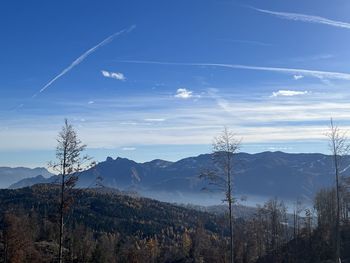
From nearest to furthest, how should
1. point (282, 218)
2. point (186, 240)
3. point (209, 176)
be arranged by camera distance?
point (209, 176) → point (282, 218) → point (186, 240)

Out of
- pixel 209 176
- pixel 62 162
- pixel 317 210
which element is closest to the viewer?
pixel 62 162

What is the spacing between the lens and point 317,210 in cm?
11656

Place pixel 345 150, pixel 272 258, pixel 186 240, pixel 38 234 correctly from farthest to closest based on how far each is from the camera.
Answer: pixel 186 240 → pixel 38 234 → pixel 272 258 → pixel 345 150

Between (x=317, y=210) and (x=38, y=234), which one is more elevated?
(x=317, y=210)

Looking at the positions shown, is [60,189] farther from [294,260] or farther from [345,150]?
[294,260]

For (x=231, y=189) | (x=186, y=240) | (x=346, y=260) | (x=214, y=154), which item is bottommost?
(x=186, y=240)

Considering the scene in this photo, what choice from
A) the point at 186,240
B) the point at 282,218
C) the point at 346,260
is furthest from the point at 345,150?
the point at 186,240

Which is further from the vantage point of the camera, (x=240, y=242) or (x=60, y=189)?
(x=240, y=242)

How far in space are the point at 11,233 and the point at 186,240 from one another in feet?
399

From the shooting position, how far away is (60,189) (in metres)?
29.6

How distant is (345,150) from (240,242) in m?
89.6

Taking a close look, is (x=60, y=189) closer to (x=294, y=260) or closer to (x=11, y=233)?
(x=11, y=233)

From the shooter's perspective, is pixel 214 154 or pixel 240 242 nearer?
pixel 214 154

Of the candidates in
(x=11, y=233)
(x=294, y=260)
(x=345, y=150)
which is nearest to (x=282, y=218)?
(x=294, y=260)
